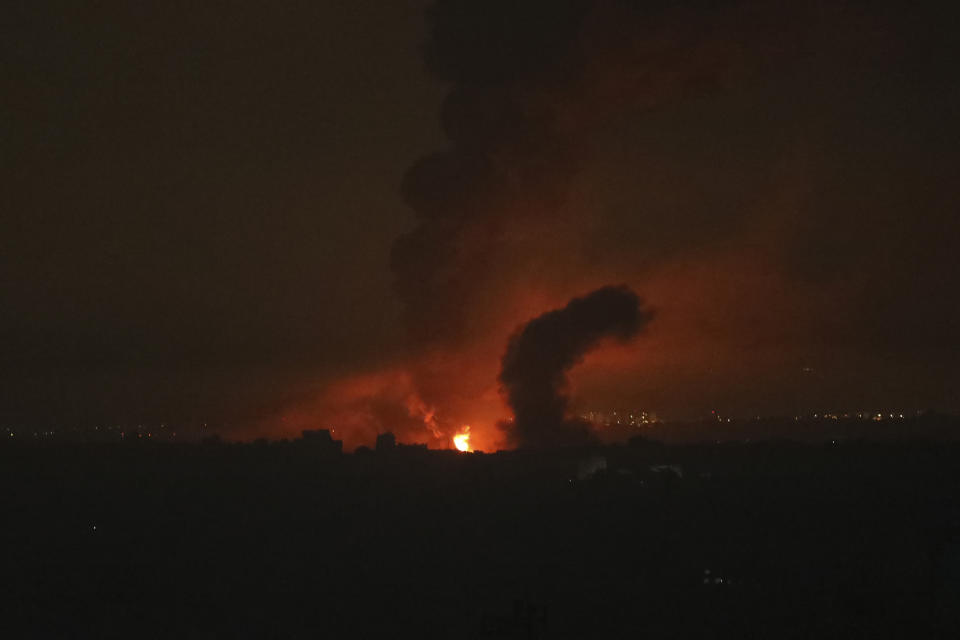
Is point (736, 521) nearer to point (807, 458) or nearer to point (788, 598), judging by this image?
point (788, 598)

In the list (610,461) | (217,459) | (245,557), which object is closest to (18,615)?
(245,557)

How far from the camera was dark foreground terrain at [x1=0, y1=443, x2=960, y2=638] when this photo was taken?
5612 centimetres

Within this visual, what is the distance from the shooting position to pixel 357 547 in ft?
260

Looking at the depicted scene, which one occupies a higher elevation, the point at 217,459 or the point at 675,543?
the point at 217,459

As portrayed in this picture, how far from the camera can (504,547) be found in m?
77.2

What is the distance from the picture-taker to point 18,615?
59.9 metres

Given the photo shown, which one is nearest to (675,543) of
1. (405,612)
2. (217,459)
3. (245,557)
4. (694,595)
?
(694,595)

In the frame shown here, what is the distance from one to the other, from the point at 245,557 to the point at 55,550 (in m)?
16.2

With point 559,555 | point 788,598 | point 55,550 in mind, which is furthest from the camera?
point 55,550

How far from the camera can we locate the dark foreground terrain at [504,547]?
56125 mm

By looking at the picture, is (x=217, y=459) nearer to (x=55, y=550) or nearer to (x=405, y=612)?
(x=55, y=550)

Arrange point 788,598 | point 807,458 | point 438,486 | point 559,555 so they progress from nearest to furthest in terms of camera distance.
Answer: point 788,598
point 559,555
point 438,486
point 807,458

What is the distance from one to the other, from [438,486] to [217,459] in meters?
52.8

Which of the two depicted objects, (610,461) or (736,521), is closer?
(736,521)
